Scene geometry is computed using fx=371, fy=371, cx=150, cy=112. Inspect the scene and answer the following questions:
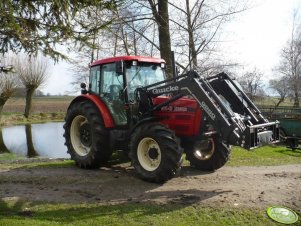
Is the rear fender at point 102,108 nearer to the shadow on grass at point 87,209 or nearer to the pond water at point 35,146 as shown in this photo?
the shadow on grass at point 87,209

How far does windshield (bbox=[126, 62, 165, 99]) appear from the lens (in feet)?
27.1

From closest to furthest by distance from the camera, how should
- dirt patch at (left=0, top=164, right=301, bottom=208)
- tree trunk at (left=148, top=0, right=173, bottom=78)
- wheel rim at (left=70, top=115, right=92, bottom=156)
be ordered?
dirt patch at (left=0, top=164, right=301, bottom=208)
wheel rim at (left=70, top=115, right=92, bottom=156)
tree trunk at (left=148, top=0, right=173, bottom=78)

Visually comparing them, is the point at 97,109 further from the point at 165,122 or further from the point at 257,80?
the point at 257,80

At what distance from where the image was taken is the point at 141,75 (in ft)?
27.9

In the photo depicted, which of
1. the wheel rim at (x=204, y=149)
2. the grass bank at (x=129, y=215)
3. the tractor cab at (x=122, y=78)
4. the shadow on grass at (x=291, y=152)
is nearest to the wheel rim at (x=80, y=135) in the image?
the tractor cab at (x=122, y=78)

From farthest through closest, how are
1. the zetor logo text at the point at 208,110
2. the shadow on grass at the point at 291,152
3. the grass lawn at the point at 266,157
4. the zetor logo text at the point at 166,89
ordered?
the shadow on grass at the point at 291,152
the grass lawn at the point at 266,157
the zetor logo text at the point at 166,89
the zetor logo text at the point at 208,110

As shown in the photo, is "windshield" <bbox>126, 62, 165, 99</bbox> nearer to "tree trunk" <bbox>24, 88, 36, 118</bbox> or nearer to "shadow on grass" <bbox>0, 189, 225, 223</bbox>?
"shadow on grass" <bbox>0, 189, 225, 223</bbox>

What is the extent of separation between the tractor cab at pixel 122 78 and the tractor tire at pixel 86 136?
41 centimetres

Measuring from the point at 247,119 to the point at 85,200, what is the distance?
3.35m

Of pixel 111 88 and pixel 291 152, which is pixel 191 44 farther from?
pixel 111 88

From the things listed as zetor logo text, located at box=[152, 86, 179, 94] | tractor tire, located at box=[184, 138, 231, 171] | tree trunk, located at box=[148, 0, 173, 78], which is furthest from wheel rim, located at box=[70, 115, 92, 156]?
tree trunk, located at box=[148, 0, 173, 78]

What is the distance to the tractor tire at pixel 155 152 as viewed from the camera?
6.75 metres

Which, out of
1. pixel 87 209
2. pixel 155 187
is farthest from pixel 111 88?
pixel 87 209

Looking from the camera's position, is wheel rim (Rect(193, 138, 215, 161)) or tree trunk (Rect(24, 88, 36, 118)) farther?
tree trunk (Rect(24, 88, 36, 118))
